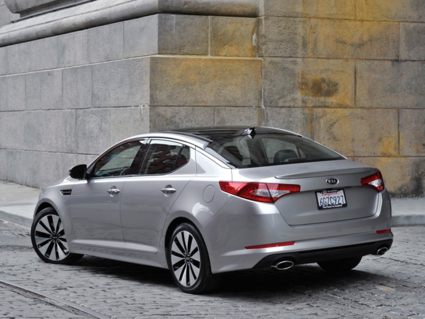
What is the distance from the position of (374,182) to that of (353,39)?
7694 mm

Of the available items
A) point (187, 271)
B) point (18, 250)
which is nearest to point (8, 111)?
point (18, 250)

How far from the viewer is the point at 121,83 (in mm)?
16953

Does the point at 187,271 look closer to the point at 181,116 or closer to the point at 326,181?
the point at 326,181

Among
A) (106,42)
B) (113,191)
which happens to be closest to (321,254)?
(113,191)

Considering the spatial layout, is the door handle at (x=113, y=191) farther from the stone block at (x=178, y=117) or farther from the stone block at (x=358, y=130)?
the stone block at (x=358, y=130)

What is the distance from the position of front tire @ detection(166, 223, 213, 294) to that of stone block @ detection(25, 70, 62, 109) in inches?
405

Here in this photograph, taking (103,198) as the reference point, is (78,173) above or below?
above

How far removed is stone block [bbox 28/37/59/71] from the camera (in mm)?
19422

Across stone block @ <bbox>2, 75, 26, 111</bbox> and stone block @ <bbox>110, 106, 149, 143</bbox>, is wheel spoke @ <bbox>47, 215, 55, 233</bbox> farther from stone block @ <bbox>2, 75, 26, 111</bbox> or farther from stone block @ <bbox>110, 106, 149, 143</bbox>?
stone block @ <bbox>2, 75, 26, 111</bbox>

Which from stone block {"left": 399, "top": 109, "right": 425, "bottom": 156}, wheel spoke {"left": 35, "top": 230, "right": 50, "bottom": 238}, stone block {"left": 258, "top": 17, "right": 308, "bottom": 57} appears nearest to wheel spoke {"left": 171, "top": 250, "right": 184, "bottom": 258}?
wheel spoke {"left": 35, "top": 230, "right": 50, "bottom": 238}

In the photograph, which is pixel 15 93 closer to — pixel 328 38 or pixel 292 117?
pixel 292 117

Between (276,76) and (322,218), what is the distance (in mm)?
7767

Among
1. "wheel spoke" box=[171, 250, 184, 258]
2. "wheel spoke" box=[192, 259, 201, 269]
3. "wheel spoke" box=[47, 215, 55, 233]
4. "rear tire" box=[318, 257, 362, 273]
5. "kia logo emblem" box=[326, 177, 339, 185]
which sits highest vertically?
"kia logo emblem" box=[326, 177, 339, 185]

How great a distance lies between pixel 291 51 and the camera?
54.0ft
